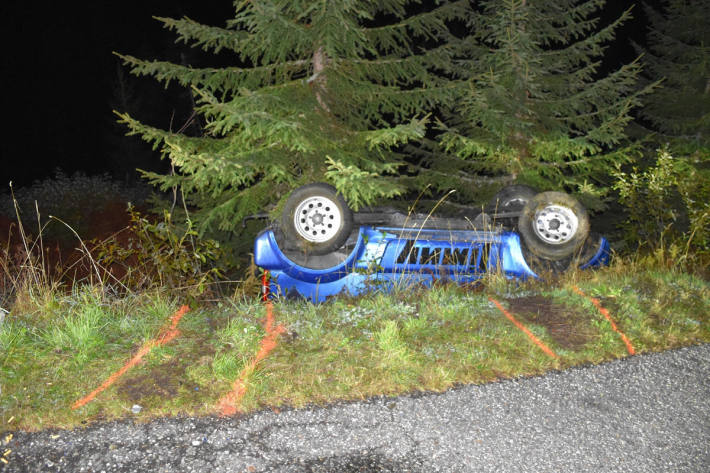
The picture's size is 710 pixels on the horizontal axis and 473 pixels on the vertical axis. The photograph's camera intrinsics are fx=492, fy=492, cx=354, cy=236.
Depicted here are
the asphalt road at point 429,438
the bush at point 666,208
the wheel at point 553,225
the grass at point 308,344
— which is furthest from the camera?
the bush at point 666,208

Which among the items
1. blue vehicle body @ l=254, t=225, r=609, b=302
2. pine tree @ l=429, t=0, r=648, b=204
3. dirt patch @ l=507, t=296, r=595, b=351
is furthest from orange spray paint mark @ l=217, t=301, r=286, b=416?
pine tree @ l=429, t=0, r=648, b=204

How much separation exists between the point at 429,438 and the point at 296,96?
5659 millimetres

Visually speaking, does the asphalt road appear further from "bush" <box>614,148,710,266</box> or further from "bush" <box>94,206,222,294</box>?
"bush" <box>614,148,710,266</box>

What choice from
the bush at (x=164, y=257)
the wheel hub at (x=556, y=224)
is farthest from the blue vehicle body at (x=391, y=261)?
the bush at (x=164, y=257)

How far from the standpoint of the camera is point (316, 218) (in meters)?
5.85

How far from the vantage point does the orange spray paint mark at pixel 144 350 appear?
3129 mm

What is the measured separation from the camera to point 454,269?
5836 mm

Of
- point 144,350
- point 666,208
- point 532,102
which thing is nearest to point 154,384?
point 144,350

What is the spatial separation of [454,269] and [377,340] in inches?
86.7

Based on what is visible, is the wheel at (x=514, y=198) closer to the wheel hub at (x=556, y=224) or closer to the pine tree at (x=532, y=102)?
the wheel hub at (x=556, y=224)

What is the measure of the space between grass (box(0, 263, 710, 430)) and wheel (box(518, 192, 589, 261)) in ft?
3.09

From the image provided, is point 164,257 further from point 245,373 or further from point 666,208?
point 666,208

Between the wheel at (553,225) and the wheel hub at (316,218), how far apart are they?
2.35 meters

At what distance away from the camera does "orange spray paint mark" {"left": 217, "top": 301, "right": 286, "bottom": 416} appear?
309cm
